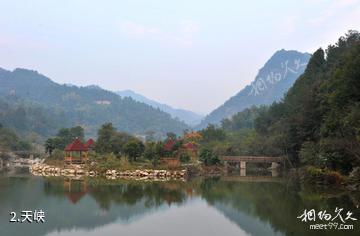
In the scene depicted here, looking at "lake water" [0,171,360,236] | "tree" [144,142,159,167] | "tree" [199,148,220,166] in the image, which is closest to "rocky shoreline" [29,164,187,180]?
"tree" [144,142,159,167]

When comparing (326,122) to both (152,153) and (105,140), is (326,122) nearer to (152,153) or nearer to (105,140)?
(152,153)

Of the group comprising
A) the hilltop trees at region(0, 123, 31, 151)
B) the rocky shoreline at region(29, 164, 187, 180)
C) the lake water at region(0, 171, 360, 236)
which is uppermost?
the hilltop trees at region(0, 123, 31, 151)

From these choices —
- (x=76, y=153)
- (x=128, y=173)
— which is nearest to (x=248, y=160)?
(x=128, y=173)

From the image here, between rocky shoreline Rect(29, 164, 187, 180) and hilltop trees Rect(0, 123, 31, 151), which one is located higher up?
hilltop trees Rect(0, 123, 31, 151)

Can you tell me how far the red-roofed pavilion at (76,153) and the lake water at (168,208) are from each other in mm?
13071

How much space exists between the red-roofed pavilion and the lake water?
42.9 feet

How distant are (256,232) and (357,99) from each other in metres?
15.4

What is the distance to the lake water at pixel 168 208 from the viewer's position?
46.9 ft

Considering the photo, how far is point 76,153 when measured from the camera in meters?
41.4

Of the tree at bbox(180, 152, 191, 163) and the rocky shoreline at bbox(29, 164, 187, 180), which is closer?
the rocky shoreline at bbox(29, 164, 187, 180)

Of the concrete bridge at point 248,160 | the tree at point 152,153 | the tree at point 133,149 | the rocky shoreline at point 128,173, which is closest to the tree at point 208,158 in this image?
the concrete bridge at point 248,160

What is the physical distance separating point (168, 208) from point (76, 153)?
2390 cm

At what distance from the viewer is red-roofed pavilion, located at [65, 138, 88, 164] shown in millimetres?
40062

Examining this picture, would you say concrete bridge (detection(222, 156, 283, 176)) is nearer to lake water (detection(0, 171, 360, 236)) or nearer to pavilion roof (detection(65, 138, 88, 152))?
pavilion roof (detection(65, 138, 88, 152))
